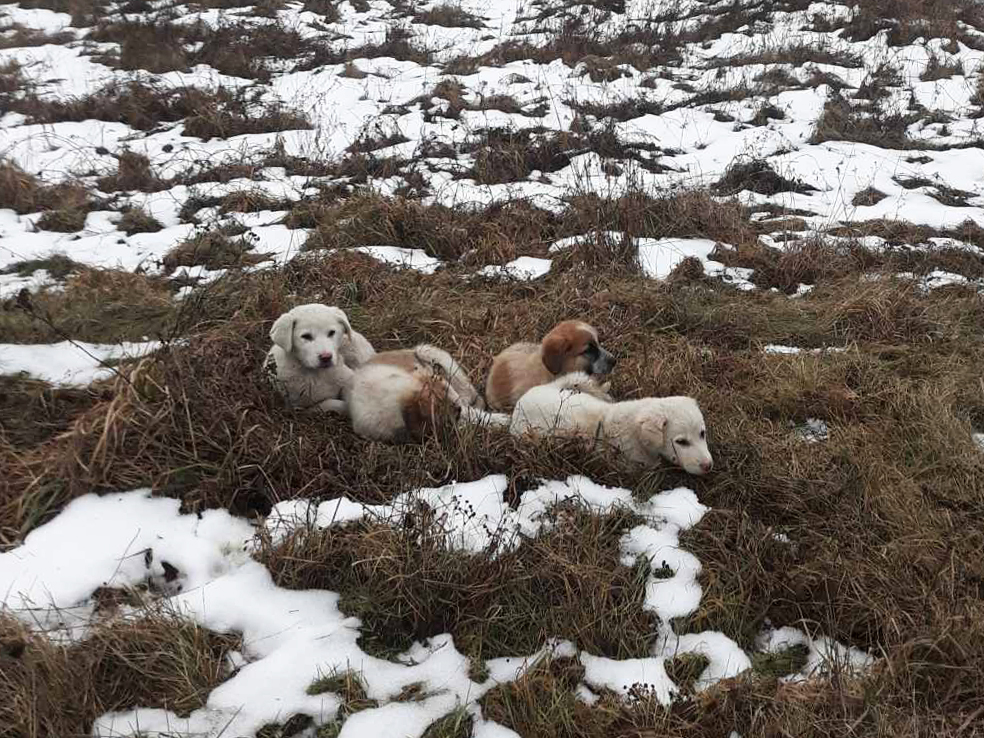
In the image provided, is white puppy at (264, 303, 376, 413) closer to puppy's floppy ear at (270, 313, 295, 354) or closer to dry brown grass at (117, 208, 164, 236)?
puppy's floppy ear at (270, 313, 295, 354)

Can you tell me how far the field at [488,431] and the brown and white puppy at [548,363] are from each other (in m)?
0.42

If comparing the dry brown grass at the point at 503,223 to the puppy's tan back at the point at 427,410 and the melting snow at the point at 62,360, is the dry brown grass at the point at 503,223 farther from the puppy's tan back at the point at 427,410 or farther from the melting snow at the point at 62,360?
the puppy's tan back at the point at 427,410

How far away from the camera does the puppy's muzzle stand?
4660 mm

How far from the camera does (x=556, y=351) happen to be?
458 cm

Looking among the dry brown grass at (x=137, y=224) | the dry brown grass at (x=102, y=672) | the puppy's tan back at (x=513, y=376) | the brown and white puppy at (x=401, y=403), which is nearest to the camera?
the dry brown grass at (x=102, y=672)

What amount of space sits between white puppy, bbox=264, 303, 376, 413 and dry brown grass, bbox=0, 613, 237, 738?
5.62ft

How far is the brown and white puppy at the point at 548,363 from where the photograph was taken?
459cm

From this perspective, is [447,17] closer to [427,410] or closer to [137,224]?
[137,224]

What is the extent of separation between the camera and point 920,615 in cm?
286

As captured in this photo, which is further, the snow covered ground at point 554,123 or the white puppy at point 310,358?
the snow covered ground at point 554,123

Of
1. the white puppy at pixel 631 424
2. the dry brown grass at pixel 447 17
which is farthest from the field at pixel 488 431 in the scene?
the dry brown grass at pixel 447 17

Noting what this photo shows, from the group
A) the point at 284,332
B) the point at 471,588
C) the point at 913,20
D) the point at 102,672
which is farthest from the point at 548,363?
the point at 913,20

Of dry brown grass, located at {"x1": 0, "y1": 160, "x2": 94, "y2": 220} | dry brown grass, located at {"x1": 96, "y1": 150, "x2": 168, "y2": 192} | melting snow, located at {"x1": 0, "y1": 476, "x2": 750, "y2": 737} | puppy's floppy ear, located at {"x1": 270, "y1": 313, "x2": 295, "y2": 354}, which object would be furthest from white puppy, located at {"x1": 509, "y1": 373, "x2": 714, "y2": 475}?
dry brown grass, located at {"x1": 96, "y1": 150, "x2": 168, "y2": 192}

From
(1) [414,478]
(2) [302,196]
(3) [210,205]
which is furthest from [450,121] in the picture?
(1) [414,478]
